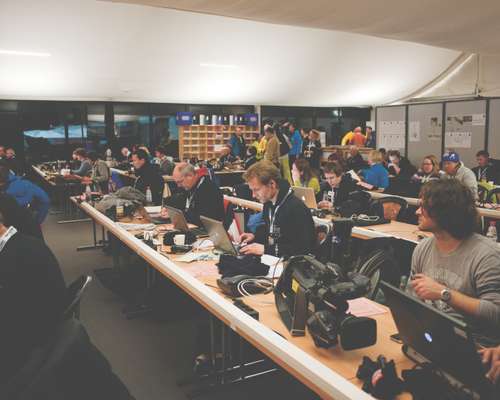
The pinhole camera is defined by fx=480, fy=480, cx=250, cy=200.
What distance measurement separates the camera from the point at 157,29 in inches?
406

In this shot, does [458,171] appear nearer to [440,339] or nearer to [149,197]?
[149,197]

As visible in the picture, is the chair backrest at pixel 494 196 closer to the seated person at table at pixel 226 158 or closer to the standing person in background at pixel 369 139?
the seated person at table at pixel 226 158

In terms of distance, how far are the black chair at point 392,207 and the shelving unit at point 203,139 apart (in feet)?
34.9

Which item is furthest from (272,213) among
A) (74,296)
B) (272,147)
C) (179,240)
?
(272,147)

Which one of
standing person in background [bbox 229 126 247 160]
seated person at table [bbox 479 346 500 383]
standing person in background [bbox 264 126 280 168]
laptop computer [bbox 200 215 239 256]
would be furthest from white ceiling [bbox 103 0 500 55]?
standing person in background [bbox 229 126 247 160]

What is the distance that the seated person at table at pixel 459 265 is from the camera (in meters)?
1.94

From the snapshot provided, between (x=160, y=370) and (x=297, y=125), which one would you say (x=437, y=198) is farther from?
(x=297, y=125)

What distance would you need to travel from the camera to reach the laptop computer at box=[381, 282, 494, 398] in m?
1.43

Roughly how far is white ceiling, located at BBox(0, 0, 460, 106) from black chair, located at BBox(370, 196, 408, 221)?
6.43m

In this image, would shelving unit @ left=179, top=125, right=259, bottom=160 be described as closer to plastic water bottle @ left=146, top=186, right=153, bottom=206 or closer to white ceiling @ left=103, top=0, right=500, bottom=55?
plastic water bottle @ left=146, top=186, right=153, bottom=206

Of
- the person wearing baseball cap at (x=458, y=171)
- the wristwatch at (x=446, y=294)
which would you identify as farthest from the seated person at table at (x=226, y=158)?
the wristwatch at (x=446, y=294)

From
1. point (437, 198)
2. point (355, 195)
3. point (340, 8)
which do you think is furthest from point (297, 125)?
point (437, 198)

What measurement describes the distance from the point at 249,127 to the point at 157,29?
6577 mm

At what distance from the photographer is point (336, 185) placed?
5578 mm
